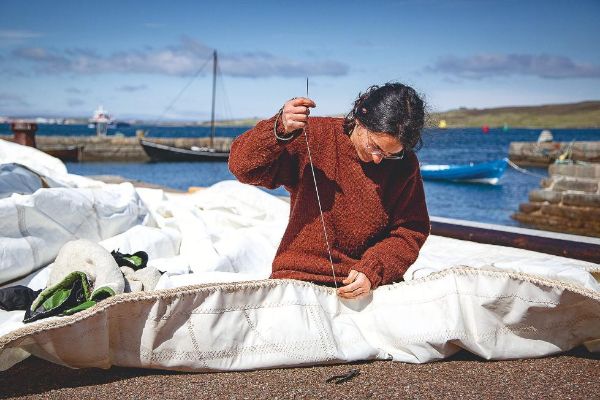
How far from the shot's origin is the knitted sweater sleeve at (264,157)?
6.75ft

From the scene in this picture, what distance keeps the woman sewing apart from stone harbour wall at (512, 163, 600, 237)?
1032 cm

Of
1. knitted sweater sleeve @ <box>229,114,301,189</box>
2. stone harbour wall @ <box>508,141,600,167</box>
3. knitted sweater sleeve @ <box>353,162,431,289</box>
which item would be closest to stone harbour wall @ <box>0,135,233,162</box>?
stone harbour wall @ <box>508,141,600,167</box>

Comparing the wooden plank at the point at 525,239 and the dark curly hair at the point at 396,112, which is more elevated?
the dark curly hair at the point at 396,112

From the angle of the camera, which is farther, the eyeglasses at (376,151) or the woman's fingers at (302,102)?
the eyeglasses at (376,151)

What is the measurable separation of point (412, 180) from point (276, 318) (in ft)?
2.60

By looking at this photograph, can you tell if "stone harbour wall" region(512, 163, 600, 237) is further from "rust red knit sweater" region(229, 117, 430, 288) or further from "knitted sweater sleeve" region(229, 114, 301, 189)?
"knitted sweater sleeve" region(229, 114, 301, 189)

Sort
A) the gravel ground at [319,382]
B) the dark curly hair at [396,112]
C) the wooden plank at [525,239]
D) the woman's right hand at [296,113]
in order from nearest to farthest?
the gravel ground at [319,382], the woman's right hand at [296,113], the dark curly hair at [396,112], the wooden plank at [525,239]

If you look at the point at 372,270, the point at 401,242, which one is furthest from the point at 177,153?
the point at 372,270

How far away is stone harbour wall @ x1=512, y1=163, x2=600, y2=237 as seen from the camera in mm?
11625

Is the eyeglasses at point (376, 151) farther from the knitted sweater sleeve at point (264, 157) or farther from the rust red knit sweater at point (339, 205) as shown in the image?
the knitted sweater sleeve at point (264, 157)

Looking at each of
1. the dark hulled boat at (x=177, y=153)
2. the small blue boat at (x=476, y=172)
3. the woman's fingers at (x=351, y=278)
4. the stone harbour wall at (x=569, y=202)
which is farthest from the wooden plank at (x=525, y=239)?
the dark hulled boat at (x=177, y=153)

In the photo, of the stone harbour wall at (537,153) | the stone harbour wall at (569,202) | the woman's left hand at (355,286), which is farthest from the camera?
the stone harbour wall at (537,153)

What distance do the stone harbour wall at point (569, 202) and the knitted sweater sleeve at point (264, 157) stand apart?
10683 mm

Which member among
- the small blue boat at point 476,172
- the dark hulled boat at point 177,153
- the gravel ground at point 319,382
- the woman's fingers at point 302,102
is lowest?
the dark hulled boat at point 177,153
